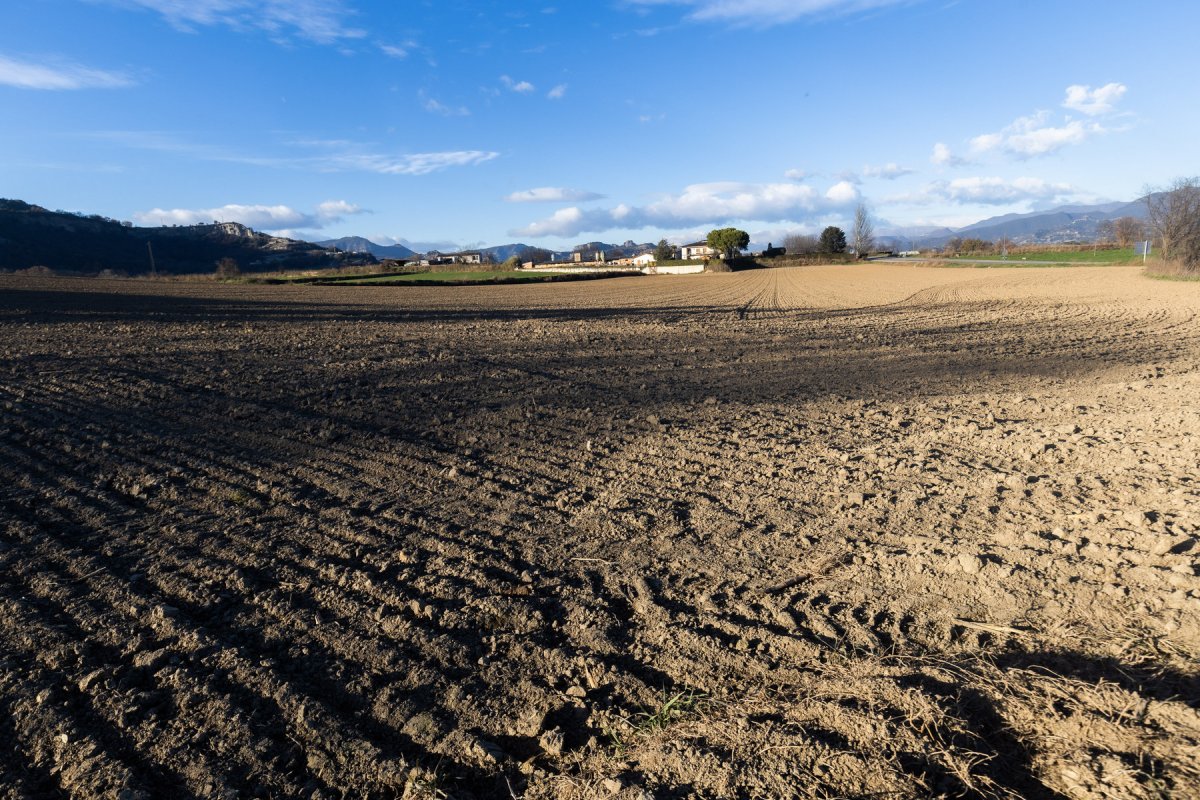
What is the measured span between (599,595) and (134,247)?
431 feet

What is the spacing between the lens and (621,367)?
A: 12.5m

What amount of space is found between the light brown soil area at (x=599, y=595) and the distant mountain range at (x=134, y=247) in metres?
93.2

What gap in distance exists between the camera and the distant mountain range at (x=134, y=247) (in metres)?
88.9

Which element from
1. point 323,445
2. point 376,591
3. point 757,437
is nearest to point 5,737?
point 376,591

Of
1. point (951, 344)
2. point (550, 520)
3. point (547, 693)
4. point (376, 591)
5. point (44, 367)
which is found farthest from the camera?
point (951, 344)

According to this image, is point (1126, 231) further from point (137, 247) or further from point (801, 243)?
point (137, 247)

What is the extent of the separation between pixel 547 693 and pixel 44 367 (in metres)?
12.5

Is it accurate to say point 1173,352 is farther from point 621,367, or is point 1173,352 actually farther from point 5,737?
point 5,737

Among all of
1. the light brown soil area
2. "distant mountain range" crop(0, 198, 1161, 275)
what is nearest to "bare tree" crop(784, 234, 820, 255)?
"distant mountain range" crop(0, 198, 1161, 275)

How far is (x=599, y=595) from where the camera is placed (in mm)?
4102

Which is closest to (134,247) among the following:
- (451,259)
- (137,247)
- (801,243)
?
(137,247)

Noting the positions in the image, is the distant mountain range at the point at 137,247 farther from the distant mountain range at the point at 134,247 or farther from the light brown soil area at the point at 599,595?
the light brown soil area at the point at 599,595

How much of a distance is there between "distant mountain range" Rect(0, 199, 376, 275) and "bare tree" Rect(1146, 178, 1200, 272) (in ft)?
326

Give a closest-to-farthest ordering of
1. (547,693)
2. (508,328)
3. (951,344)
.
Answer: (547,693) → (951,344) → (508,328)
